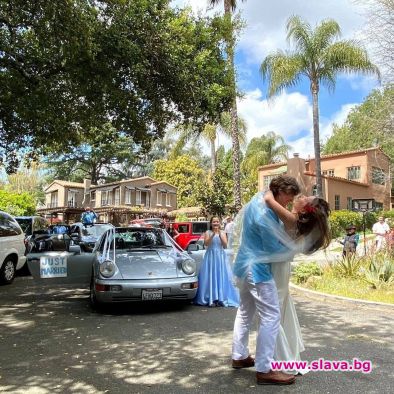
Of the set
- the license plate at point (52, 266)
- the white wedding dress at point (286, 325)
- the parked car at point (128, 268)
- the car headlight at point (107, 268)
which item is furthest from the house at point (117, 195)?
the white wedding dress at point (286, 325)

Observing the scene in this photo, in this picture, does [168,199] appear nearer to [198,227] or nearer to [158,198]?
[158,198]

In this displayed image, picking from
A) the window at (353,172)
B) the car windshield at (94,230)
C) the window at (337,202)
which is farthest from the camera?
the window at (353,172)

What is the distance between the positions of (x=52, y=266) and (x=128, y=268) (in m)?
1.52

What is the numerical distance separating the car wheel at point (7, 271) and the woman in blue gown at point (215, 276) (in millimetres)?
5123

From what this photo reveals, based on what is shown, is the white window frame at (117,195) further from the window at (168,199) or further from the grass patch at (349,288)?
the grass patch at (349,288)

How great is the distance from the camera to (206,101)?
9.42 m

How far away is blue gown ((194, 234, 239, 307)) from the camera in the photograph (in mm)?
7648

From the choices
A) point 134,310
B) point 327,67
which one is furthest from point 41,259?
point 327,67

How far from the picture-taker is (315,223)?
3844 mm

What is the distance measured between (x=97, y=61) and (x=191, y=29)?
2.23m

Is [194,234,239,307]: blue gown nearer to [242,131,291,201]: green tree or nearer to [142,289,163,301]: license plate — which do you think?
[142,289,163,301]: license plate

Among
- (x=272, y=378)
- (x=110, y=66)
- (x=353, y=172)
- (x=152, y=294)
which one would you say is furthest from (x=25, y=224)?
(x=353, y=172)

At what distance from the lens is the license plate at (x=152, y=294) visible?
699 centimetres

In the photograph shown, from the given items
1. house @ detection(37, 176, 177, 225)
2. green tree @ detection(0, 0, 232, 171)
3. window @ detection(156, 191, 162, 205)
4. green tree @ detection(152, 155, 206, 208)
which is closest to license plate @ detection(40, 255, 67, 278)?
green tree @ detection(0, 0, 232, 171)
